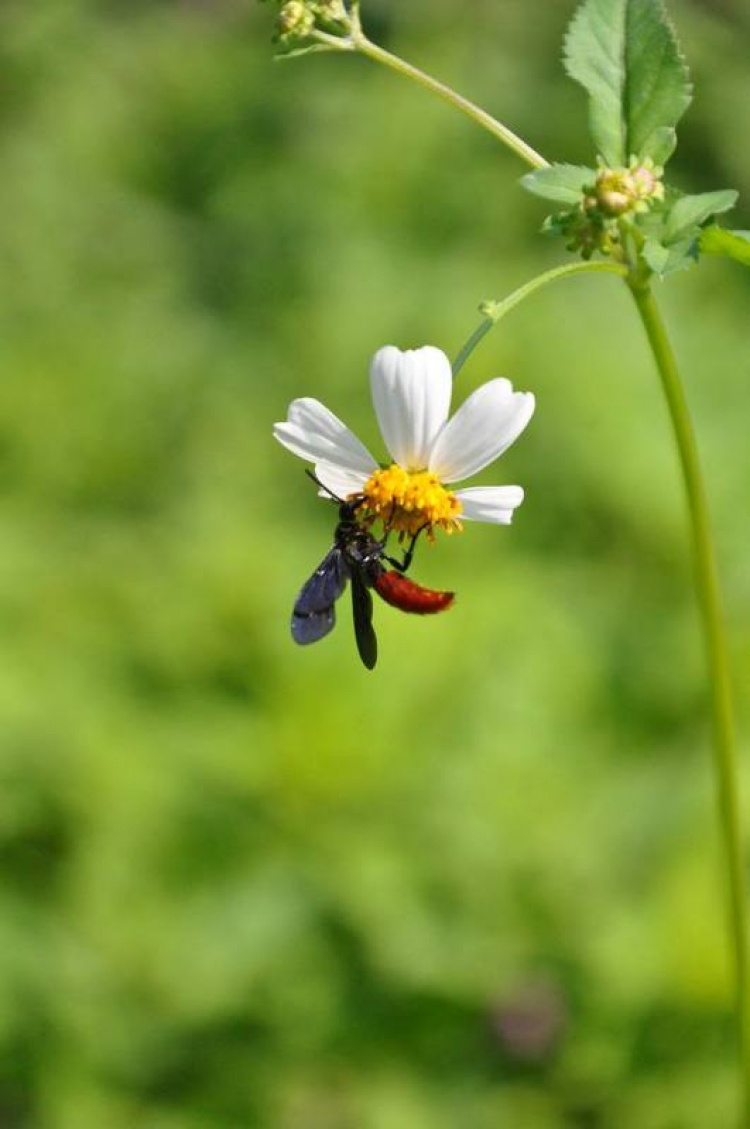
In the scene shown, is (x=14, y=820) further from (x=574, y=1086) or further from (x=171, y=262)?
(x=171, y=262)

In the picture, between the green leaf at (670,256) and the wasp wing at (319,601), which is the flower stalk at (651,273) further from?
the wasp wing at (319,601)

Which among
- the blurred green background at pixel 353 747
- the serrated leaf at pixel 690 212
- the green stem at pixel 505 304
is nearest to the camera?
the green stem at pixel 505 304

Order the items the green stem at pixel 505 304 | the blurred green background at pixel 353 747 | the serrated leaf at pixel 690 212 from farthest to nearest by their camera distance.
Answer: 1. the blurred green background at pixel 353 747
2. the serrated leaf at pixel 690 212
3. the green stem at pixel 505 304

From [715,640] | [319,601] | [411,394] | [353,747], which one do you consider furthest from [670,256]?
[353,747]

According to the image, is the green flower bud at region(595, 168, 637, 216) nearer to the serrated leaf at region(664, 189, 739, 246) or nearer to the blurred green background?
the serrated leaf at region(664, 189, 739, 246)

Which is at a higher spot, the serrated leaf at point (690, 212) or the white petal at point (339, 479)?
the serrated leaf at point (690, 212)

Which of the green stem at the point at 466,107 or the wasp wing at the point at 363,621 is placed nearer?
the green stem at the point at 466,107

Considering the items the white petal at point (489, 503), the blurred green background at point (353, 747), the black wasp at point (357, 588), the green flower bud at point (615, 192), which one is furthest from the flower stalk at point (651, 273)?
the blurred green background at point (353, 747)

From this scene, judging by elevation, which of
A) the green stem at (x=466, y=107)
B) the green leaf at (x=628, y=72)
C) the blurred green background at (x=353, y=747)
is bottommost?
the blurred green background at (x=353, y=747)
